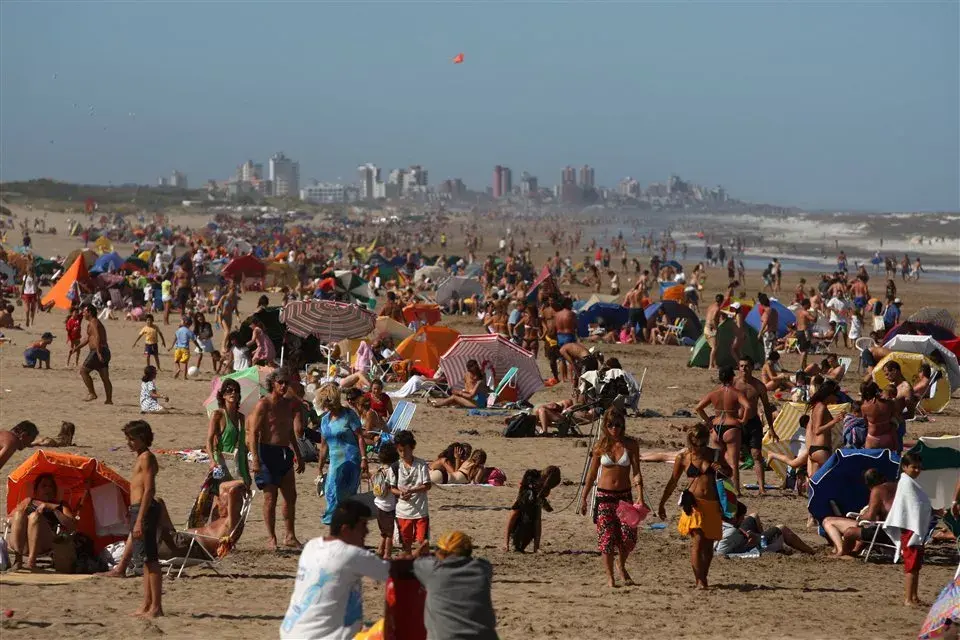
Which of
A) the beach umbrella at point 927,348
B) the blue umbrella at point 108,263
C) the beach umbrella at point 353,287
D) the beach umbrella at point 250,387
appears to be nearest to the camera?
the beach umbrella at point 250,387

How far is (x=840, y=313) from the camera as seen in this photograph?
25172 millimetres

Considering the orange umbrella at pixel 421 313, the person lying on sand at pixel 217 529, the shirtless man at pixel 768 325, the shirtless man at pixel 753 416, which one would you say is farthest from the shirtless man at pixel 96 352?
the shirtless man at pixel 768 325

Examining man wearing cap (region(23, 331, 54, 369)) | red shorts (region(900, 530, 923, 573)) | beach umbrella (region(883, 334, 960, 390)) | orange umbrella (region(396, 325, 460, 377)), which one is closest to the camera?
red shorts (region(900, 530, 923, 573))

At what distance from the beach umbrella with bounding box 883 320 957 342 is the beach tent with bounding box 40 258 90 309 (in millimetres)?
16004

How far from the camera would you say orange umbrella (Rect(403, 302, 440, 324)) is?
22.7 m

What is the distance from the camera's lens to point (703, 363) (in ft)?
68.1

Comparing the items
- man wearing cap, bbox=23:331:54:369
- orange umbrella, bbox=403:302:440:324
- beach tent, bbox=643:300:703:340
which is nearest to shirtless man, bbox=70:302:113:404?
man wearing cap, bbox=23:331:54:369

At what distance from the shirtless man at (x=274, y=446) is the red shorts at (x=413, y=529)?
863 millimetres

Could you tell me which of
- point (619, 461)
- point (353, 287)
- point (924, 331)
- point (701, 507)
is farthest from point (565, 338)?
point (353, 287)

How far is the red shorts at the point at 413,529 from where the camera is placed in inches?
327

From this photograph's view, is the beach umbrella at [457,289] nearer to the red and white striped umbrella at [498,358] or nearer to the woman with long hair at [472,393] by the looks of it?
the red and white striped umbrella at [498,358]

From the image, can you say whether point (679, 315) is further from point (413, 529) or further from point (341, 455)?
point (413, 529)

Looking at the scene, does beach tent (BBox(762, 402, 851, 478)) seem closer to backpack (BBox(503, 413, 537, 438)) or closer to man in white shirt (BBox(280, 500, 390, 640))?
backpack (BBox(503, 413, 537, 438))

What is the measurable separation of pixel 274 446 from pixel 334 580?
374 centimetres
